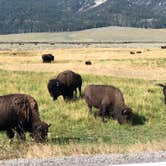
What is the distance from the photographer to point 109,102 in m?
22.6

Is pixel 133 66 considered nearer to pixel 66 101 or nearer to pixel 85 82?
pixel 85 82

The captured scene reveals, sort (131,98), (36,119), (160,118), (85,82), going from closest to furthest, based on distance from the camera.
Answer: (36,119) → (160,118) → (131,98) → (85,82)

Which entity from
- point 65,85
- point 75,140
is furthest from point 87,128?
point 65,85

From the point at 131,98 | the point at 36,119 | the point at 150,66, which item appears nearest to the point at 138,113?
the point at 131,98

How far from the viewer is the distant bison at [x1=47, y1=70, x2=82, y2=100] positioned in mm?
27438

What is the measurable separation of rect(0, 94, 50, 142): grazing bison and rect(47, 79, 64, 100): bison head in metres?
10.7

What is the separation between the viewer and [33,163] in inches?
409

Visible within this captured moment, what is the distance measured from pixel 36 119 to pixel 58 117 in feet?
19.5

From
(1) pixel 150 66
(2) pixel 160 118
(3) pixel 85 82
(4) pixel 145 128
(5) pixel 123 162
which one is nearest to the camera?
(5) pixel 123 162

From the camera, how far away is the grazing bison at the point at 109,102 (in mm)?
21688

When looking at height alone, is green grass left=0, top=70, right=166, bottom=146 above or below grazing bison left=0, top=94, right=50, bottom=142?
below

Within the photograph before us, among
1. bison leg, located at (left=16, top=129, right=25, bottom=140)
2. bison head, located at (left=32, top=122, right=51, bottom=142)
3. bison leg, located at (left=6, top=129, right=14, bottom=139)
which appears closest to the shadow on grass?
bison head, located at (left=32, top=122, right=51, bottom=142)

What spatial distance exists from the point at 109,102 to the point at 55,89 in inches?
218

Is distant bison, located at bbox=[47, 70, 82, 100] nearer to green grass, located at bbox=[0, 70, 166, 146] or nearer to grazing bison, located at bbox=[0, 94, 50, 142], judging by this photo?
green grass, located at bbox=[0, 70, 166, 146]
